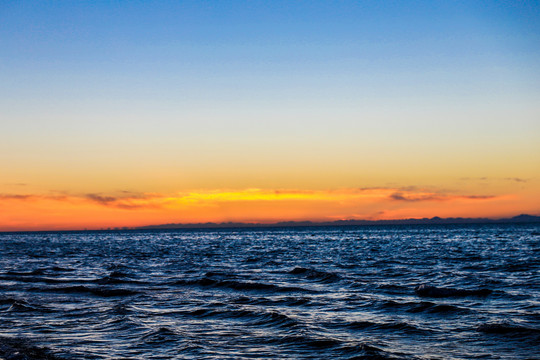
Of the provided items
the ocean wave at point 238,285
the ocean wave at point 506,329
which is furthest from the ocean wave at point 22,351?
the ocean wave at point 238,285

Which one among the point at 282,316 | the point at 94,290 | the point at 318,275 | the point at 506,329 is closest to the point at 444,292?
the point at 506,329

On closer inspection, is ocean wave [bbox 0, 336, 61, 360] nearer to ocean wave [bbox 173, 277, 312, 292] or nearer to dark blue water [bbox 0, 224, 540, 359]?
dark blue water [bbox 0, 224, 540, 359]

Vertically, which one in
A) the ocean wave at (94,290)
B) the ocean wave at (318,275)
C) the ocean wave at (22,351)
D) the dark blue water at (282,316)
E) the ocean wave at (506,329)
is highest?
the ocean wave at (22,351)

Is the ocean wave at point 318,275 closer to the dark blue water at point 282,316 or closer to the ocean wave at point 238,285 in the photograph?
the dark blue water at point 282,316

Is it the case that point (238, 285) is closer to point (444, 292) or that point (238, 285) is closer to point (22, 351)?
point (444, 292)

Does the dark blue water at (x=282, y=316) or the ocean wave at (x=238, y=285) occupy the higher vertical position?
the dark blue water at (x=282, y=316)

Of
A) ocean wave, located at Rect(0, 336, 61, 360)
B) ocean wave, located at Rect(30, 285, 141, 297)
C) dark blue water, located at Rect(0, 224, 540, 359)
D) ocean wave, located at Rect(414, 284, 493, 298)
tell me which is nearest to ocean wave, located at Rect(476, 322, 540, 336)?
dark blue water, located at Rect(0, 224, 540, 359)

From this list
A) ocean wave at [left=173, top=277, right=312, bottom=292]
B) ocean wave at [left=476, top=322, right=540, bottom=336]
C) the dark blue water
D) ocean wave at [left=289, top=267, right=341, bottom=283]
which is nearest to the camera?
the dark blue water

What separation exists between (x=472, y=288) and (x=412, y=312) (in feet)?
23.3

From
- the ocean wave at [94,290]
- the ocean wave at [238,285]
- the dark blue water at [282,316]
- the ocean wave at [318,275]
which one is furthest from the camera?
the ocean wave at [318,275]

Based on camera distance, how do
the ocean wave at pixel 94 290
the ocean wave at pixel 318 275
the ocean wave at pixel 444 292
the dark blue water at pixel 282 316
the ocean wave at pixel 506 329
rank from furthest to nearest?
1. the ocean wave at pixel 318 275
2. the ocean wave at pixel 94 290
3. the ocean wave at pixel 444 292
4. the ocean wave at pixel 506 329
5. the dark blue water at pixel 282 316

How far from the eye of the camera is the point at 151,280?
30359 mm

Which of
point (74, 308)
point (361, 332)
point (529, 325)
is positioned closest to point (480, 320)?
point (529, 325)

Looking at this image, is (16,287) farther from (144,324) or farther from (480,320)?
(480,320)
